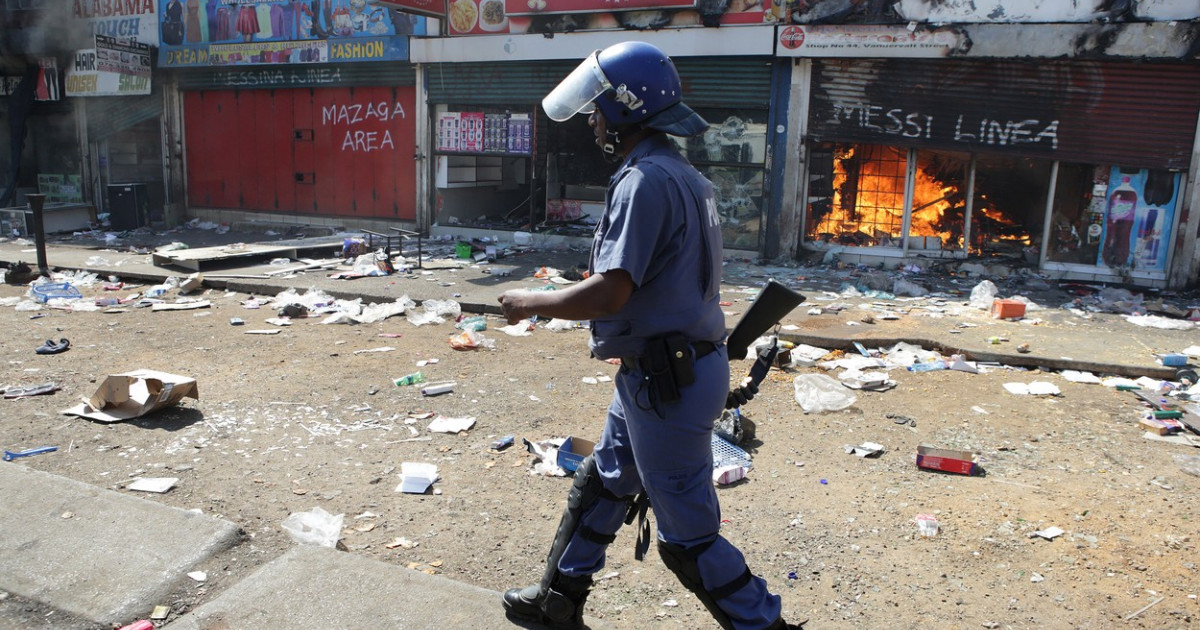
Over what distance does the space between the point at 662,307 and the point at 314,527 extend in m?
1.97

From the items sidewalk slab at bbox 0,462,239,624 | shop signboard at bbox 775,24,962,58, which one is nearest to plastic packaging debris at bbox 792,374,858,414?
sidewalk slab at bbox 0,462,239,624

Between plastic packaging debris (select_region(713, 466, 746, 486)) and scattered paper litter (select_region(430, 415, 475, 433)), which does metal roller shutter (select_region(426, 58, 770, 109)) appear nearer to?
scattered paper litter (select_region(430, 415, 475, 433))

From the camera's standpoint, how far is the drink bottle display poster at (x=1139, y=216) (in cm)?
1029

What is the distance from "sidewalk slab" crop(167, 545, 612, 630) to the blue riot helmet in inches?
63.6

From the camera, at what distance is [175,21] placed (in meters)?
15.6

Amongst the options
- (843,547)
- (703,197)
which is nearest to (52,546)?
(703,197)

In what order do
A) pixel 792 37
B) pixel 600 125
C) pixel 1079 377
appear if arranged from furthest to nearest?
pixel 792 37
pixel 1079 377
pixel 600 125

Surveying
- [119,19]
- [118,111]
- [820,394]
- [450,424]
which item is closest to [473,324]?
[450,424]

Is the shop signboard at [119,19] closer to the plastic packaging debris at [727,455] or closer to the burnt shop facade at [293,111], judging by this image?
the burnt shop facade at [293,111]

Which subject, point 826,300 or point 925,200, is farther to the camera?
point 925,200

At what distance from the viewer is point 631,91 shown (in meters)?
2.44

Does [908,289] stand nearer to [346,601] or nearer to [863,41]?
[863,41]

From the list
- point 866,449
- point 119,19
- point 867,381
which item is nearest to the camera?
point 866,449

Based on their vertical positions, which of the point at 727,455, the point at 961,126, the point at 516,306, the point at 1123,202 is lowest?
the point at 727,455
